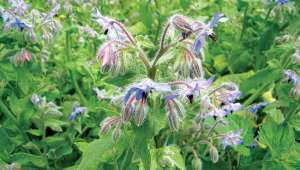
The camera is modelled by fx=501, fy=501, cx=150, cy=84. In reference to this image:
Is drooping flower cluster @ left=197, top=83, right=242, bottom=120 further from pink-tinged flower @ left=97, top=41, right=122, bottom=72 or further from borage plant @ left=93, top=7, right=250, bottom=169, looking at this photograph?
pink-tinged flower @ left=97, top=41, right=122, bottom=72

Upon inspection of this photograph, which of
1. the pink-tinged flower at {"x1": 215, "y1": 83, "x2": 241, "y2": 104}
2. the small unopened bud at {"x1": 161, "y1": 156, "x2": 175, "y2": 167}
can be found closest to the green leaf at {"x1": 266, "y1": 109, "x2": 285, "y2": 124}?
the pink-tinged flower at {"x1": 215, "y1": 83, "x2": 241, "y2": 104}

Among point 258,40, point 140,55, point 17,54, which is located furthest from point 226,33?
point 140,55

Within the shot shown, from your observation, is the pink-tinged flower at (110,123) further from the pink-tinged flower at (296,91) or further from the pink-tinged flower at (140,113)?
the pink-tinged flower at (296,91)

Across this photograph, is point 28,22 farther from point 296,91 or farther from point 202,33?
point 296,91

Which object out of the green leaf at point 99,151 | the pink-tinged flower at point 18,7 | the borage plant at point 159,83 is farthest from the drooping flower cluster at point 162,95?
the pink-tinged flower at point 18,7

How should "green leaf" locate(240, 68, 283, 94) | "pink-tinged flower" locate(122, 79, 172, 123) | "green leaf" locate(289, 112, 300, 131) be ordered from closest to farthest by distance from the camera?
"pink-tinged flower" locate(122, 79, 172, 123) → "green leaf" locate(289, 112, 300, 131) → "green leaf" locate(240, 68, 283, 94)

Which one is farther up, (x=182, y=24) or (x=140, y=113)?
(x=182, y=24)

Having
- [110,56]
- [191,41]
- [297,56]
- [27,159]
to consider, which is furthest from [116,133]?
[297,56]
